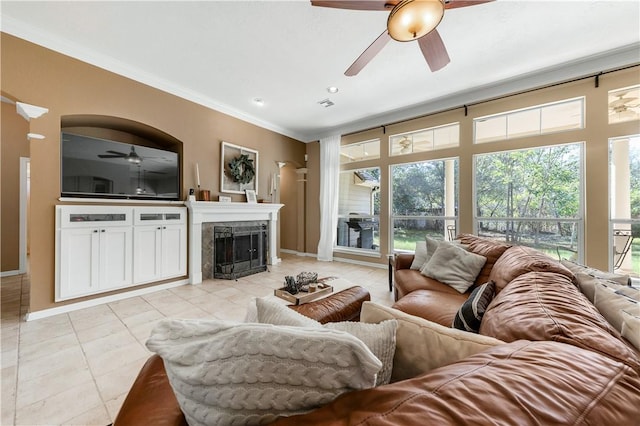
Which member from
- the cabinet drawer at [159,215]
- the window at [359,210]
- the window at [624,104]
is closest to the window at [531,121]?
the window at [624,104]

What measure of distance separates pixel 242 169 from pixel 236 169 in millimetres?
132

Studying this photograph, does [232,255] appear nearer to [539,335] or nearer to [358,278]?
[358,278]

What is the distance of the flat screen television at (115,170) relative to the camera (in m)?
2.79

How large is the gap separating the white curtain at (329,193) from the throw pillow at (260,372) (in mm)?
4901

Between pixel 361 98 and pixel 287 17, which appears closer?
pixel 287 17

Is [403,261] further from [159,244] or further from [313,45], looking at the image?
[159,244]

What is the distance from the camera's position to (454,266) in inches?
91.0

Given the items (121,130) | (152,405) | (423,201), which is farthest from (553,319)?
(121,130)

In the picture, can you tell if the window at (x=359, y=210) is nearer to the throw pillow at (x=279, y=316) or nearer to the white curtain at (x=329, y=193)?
the white curtain at (x=329, y=193)

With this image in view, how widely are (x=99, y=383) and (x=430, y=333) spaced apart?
6.98ft

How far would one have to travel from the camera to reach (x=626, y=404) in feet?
1.61

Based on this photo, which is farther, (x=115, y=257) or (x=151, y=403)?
(x=115, y=257)

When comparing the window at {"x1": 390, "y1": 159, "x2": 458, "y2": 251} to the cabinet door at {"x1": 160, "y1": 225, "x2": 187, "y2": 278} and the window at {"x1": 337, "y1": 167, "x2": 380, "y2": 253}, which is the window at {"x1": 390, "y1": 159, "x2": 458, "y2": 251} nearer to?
the window at {"x1": 337, "y1": 167, "x2": 380, "y2": 253}

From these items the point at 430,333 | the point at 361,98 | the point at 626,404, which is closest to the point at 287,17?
the point at 361,98
